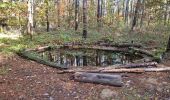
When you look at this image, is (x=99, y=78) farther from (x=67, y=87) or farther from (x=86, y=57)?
(x=86, y=57)

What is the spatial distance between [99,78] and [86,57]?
591 cm

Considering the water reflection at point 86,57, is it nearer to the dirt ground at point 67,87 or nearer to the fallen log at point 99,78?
the dirt ground at point 67,87

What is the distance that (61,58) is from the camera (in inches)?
595

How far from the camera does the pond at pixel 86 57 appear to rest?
14.2 m

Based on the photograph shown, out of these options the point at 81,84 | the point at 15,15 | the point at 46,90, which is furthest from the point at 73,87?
the point at 15,15

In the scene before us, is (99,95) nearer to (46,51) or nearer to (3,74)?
(3,74)

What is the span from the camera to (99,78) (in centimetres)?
980

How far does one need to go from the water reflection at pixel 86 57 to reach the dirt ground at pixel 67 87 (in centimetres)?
342

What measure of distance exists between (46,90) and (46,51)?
7.47 meters

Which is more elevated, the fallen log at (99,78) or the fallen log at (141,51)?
the fallen log at (141,51)

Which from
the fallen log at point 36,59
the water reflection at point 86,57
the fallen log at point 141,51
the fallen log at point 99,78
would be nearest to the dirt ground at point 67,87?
the fallen log at point 99,78

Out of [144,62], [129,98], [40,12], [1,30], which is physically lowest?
[129,98]

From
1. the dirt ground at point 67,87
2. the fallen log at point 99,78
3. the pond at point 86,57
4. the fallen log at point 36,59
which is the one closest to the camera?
the dirt ground at point 67,87

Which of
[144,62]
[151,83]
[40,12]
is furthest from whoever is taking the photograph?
[40,12]
